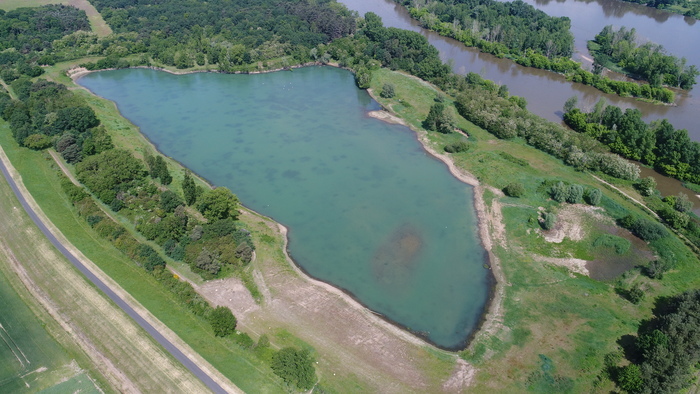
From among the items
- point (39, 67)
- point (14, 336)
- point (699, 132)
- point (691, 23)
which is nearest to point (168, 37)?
point (39, 67)

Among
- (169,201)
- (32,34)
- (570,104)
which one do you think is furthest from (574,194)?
(32,34)

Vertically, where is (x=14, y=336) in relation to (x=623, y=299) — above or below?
below

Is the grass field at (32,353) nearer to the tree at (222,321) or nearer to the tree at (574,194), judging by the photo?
the tree at (222,321)

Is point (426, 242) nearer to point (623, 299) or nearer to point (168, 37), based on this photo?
point (623, 299)

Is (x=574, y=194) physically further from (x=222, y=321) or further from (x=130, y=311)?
(x=130, y=311)

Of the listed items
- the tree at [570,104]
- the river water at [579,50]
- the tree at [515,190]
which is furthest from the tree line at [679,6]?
the tree at [515,190]

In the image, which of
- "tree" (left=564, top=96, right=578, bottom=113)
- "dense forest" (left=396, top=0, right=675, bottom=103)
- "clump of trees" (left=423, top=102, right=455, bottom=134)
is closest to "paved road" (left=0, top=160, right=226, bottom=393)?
"clump of trees" (left=423, top=102, right=455, bottom=134)
